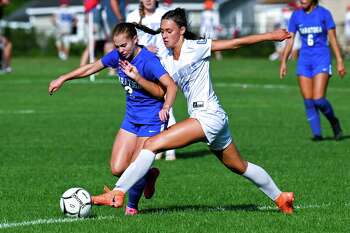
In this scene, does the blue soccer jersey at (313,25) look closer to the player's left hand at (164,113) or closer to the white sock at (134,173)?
the player's left hand at (164,113)

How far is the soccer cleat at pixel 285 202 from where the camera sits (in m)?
9.85

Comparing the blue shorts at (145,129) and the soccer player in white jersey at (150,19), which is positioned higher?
the blue shorts at (145,129)

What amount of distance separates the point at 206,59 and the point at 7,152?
A: 20.8ft

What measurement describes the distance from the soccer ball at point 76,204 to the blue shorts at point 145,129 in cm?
106

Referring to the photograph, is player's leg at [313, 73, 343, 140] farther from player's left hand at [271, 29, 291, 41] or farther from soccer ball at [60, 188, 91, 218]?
soccer ball at [60, 188, 91, 218]

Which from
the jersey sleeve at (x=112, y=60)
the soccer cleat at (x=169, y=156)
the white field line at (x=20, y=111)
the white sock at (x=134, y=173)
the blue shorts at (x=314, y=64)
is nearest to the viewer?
the white sock at (x=134, y=173)

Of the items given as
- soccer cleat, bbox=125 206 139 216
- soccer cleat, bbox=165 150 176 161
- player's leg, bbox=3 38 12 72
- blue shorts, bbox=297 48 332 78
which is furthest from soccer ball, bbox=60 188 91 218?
player's leg, bbox=3 38 12 72

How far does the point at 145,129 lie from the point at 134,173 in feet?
3.70

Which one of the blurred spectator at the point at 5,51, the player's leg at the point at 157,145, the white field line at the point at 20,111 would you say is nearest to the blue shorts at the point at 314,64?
the white field line at the point at 20,111

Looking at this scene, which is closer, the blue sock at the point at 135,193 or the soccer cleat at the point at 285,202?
the soccer cleat at the point at 285,202

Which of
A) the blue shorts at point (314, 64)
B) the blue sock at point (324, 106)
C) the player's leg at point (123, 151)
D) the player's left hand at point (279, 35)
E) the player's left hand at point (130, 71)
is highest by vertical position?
the player's left hand at point (279, 35)

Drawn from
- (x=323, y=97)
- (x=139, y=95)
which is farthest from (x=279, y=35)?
(x=323, y=97)

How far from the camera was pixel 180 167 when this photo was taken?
14.0 metres

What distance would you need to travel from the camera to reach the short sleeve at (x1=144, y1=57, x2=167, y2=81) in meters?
9.81
